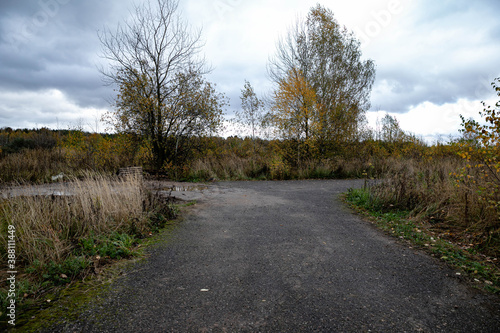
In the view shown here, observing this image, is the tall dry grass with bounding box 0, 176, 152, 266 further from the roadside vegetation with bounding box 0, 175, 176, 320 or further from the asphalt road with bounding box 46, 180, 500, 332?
the asphalt road with bounding box 46, 180, 500, 332

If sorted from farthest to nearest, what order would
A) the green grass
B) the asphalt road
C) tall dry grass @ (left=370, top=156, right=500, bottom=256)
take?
tall dry grass @ (left=370, top=156, right=500, bottom=256)
the green grass
the asphalt road

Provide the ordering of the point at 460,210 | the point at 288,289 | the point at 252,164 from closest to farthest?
the point at 288,289, the point at 460,210, the point at 252,164

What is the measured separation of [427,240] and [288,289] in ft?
9.84

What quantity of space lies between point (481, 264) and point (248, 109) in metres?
14.8

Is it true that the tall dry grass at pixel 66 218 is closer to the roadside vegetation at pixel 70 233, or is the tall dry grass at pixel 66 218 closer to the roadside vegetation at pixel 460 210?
the roadside vegetation at pixel 70 233

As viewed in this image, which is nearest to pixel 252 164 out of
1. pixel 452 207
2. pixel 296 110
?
pixel 296 110

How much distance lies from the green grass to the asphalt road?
0.23 m

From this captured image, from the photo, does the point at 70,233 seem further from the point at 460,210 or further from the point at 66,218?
the point at 460,210

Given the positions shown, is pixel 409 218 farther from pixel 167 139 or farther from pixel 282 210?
pixel 167 139

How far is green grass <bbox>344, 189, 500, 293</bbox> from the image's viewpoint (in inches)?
127

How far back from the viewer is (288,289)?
2.95m

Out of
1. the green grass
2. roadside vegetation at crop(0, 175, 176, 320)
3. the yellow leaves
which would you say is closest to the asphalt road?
the green grass

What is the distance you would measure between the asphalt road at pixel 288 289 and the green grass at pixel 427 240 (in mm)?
234

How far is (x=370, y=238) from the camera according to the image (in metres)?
4.71
